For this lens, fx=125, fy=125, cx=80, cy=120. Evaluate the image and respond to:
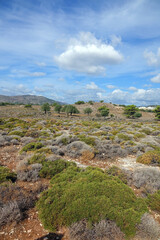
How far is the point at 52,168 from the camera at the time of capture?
22.2ft

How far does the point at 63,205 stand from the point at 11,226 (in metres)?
1.64

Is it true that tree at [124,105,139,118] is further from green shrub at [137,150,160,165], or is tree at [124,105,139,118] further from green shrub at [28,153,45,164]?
green shrub at [28,153,45,164]

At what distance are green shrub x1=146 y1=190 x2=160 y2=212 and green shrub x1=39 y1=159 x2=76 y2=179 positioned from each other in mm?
4131

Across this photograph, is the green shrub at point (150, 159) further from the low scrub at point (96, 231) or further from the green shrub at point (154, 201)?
the low scrub at point (96, 231)

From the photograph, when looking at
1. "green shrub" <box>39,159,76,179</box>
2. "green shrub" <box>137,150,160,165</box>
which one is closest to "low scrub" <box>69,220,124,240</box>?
"green shrub" <box>39,159,76,179</box>

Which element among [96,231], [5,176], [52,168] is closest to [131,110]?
[52,168]

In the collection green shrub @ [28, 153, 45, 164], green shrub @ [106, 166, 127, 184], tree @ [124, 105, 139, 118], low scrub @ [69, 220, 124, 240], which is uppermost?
tree @ [124, 105, 139, 118]

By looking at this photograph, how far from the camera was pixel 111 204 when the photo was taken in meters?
4.31

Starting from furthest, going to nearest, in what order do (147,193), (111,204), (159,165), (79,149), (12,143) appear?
(12,143)
(79,149)
(159,165)
(147,193)
(111,204)

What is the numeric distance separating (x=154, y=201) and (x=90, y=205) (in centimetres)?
265

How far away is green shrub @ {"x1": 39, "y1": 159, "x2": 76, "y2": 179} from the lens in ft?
21.4

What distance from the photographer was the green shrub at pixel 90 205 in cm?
391

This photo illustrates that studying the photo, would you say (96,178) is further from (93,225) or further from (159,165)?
(159,165)

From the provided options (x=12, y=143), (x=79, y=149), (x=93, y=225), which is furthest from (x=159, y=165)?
(x=12, y=143)
